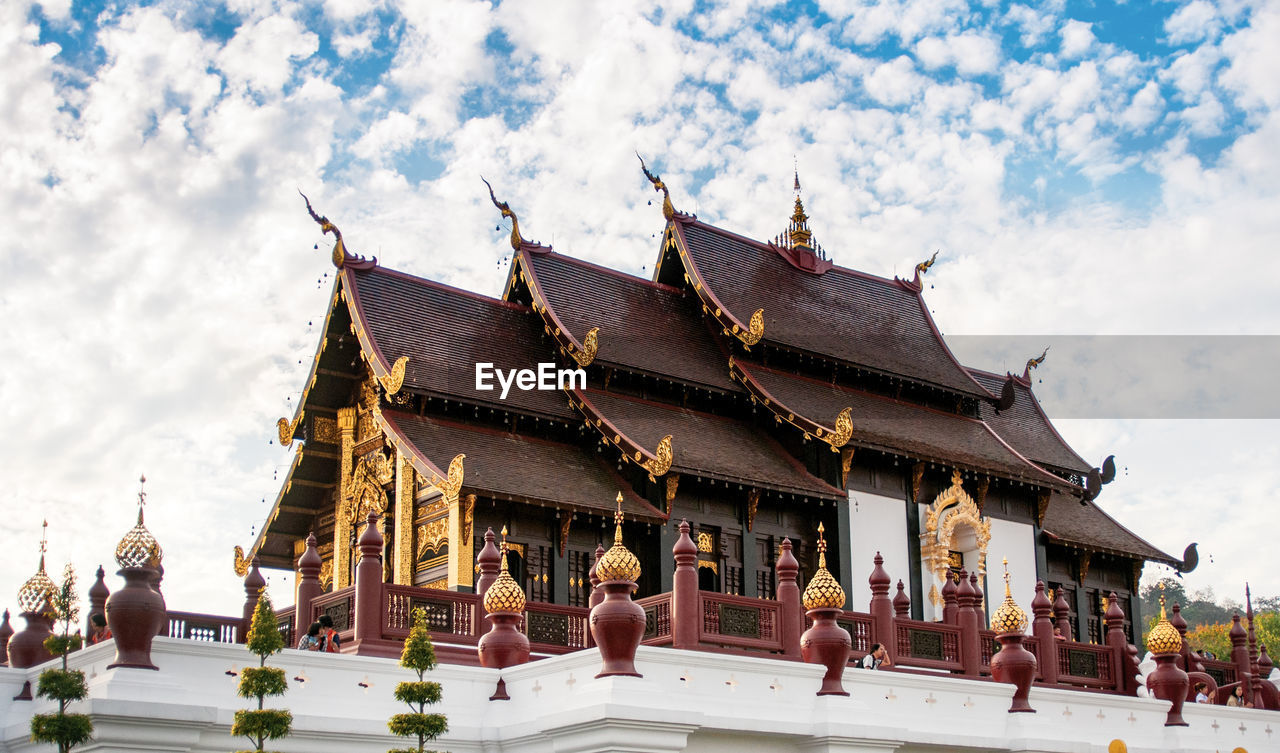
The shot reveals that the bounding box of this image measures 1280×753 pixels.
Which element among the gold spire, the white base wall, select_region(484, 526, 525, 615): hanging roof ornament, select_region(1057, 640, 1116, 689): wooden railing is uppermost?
select_region(484, 526, 525, 615): hanging roof ornament

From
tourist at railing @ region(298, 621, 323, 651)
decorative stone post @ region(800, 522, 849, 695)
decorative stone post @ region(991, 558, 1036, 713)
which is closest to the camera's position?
decorative stone post @ region(800, 522, 849, 695)

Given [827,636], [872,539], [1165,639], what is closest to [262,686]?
[827,636]

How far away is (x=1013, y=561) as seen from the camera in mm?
26797

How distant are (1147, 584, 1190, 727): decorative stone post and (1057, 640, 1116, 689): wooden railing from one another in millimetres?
1335

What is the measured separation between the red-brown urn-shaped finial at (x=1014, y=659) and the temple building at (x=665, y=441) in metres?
5.77

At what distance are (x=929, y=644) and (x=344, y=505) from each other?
31.8ft

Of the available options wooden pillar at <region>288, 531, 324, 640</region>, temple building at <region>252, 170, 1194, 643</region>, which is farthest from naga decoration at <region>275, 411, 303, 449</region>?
wooden pillar at <region>288, 531, 324, 640</region>

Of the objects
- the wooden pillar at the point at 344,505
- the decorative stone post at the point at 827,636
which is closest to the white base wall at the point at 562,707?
the decorative stone post at the point at 827,636

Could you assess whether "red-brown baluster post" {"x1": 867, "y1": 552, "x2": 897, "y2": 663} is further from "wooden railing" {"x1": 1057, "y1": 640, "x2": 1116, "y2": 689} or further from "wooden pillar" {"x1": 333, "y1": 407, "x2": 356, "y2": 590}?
"wooden pillar" {"x1": 333, "y1": 407, "x2": 356, "y2": 590}

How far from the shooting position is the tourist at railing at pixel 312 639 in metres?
16.4

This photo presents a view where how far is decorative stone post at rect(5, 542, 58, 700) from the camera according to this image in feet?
54.9

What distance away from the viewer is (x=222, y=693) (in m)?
13.8

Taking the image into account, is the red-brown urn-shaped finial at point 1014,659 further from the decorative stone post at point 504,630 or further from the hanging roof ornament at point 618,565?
the decorative stone post at point 504,630

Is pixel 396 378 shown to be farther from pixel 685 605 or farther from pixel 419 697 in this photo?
pixel 419 697
